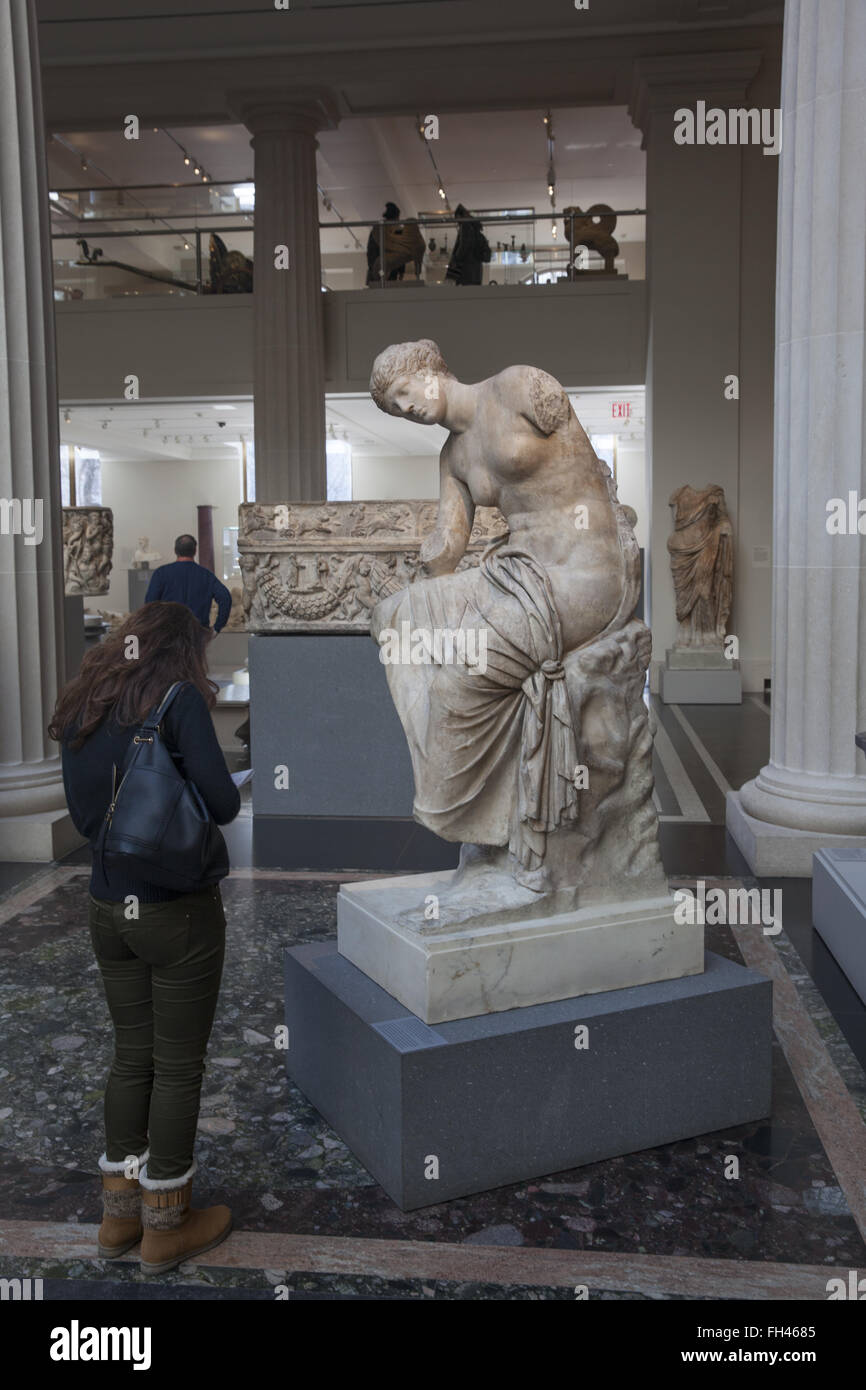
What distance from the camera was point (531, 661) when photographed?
324 centimetres

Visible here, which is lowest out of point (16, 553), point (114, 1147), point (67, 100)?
point (114, 1147)

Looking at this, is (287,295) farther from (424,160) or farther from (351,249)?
(424,160)

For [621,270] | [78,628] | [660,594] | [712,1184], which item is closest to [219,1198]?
[712,1184]

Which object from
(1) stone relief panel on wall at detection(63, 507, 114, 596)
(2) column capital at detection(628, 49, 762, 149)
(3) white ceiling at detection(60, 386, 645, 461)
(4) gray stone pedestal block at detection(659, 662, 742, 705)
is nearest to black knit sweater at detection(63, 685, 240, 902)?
(1) stone relief panel on wall at detection(63, 507, 114, 596)

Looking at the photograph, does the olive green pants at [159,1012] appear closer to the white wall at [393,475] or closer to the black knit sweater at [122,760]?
the black knit sweater at [122,760]

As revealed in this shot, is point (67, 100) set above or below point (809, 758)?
above

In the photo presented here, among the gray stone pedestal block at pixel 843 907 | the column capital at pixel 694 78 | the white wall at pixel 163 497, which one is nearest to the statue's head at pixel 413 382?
the gray stone pedestal block at pixel 843 907

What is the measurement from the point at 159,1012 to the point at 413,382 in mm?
1811

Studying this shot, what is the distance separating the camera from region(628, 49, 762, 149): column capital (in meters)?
13.1

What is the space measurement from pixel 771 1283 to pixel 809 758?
362 cm

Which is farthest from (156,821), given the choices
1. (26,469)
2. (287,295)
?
(287,295)

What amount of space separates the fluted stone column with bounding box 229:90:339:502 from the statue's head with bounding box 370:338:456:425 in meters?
11.0
